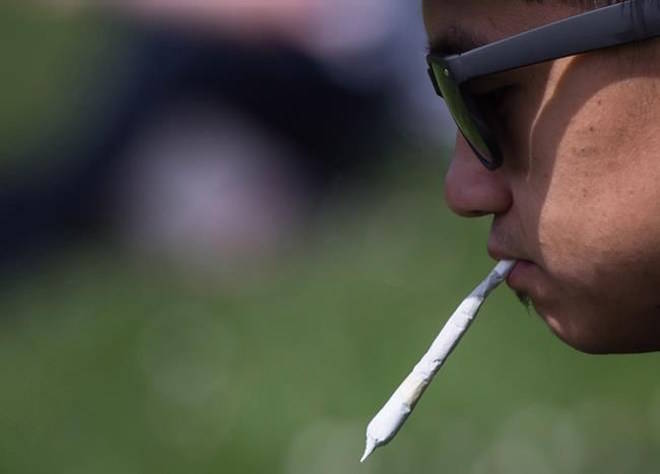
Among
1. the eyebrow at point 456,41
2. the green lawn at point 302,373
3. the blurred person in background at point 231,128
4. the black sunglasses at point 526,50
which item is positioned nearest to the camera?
the black sunglasses at point 526,50

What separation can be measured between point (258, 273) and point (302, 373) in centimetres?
76

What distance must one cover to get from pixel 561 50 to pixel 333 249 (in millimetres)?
3072

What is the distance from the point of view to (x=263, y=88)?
5090mm

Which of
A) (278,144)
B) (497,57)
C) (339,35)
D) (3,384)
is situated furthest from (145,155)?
(497,57)

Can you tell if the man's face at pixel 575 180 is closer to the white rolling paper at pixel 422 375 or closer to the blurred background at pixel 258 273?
the white rolling paper at pixel 422 375

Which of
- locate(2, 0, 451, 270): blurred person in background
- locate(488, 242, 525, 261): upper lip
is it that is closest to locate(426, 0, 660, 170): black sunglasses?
locate(488, 242, 525, 261): upper lip

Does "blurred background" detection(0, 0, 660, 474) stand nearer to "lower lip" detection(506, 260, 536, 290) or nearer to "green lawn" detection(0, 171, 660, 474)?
"green lawn" detection(0, 171, 660, 474)

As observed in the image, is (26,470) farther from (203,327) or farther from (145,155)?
(145,155)

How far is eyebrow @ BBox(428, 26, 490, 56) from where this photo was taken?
164 cm

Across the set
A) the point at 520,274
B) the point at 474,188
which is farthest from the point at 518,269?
the point at 474,188

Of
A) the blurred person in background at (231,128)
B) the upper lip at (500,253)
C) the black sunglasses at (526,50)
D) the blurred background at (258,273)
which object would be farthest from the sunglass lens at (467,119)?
the blurred person in background at (231,128)

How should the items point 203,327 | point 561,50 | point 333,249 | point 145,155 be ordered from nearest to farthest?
point 561,50 < point 203,327 < point 333,249 < point 145,155

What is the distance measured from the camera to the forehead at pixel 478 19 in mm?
1563

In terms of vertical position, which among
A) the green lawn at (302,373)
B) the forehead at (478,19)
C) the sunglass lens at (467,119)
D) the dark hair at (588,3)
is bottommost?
the green lawn at (302,373)
